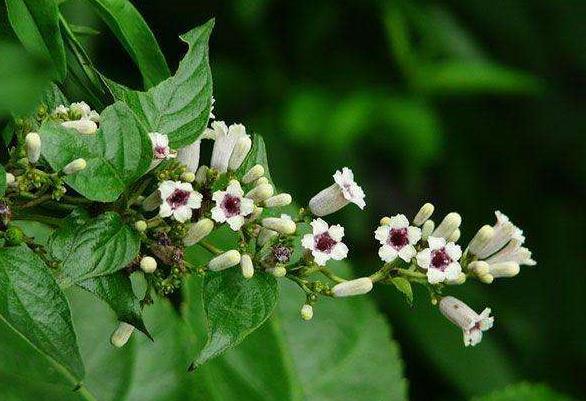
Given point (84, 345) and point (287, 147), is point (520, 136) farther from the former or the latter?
point (84, 345)

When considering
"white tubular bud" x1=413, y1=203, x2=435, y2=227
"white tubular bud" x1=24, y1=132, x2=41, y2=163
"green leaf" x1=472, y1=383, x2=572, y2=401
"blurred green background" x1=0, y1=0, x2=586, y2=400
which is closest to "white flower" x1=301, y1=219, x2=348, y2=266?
"white tubular bud" x1=413, y1=203, x2=435, y2=227

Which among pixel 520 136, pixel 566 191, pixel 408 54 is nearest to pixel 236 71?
pixel 408 54

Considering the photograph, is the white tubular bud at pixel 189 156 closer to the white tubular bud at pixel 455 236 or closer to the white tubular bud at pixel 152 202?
the white tubular bud at pixel 152 202

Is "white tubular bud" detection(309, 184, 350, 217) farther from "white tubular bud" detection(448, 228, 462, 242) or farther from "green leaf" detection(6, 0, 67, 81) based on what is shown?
"green leaf" detection(6, 0, 67, 81)

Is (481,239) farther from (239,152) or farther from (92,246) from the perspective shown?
(92,246)

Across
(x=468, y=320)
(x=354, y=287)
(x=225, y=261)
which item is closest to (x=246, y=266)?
(x=225, y=261)
